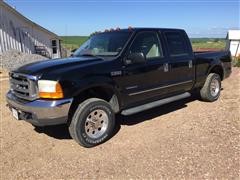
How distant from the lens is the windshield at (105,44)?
5.36 metres

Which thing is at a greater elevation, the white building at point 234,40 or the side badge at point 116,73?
the white building at point 234,40

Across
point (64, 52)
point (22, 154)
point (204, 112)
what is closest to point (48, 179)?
point (22, 154)

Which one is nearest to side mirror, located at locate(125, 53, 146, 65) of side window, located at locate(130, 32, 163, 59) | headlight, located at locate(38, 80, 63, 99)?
side window, located at locate(130, 32, 163, 59)

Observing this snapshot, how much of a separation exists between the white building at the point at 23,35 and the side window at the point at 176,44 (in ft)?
45.7

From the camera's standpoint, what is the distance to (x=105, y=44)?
222 inches

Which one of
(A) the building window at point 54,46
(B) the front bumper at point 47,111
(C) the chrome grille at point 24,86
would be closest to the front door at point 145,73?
(B) the front bumper at point 47,111

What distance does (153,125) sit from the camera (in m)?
5.72

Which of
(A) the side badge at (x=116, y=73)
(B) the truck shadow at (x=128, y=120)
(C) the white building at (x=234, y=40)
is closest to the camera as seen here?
(A) the side badge at (x=116, y=73)

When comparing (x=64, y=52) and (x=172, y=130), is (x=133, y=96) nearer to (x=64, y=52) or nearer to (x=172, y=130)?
(x=172, y=130)

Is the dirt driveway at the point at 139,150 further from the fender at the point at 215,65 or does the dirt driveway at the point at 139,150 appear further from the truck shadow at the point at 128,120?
the fender at the point at 215,65

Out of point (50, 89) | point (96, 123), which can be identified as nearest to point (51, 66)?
point (50, 89)

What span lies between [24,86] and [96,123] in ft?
4.46

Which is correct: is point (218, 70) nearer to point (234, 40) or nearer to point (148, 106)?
point (148, 106)

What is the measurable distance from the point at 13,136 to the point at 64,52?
80.1 feet
